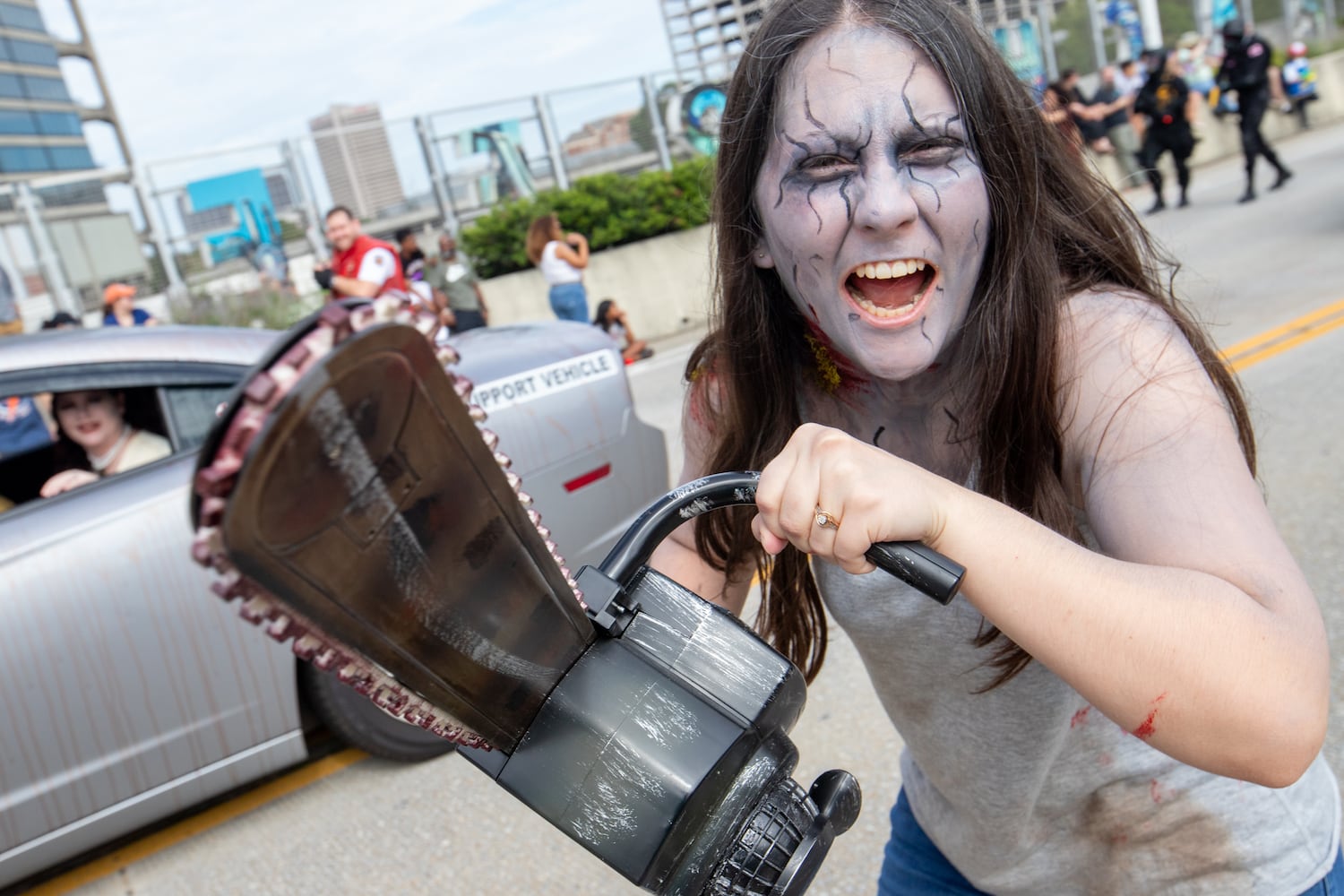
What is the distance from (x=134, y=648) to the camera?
3.06 metres

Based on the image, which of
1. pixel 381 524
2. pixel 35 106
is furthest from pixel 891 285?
pixel 35 106

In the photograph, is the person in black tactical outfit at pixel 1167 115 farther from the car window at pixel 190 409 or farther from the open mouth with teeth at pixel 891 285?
the open mouth with teeth at pixel 891 285

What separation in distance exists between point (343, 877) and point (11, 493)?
194cm

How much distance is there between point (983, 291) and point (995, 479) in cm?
23

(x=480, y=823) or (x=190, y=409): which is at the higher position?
(x=190, y=409)

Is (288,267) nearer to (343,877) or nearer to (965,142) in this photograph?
(343,877)

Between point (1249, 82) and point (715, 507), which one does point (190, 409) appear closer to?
point (715, 507)

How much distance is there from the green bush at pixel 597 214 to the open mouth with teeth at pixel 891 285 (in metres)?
12.6

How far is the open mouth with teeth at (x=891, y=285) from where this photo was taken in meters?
1.26

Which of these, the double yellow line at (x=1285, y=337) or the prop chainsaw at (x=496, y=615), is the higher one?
the prop chainsaw at (x=496, y=615)

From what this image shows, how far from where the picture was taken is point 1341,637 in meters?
3.46

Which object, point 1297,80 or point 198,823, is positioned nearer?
point 198,823

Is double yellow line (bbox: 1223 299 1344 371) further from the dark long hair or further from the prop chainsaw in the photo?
the prop chainsaw

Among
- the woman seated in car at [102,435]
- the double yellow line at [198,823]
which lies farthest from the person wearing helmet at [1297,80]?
the woman seated in car at [102,435]
